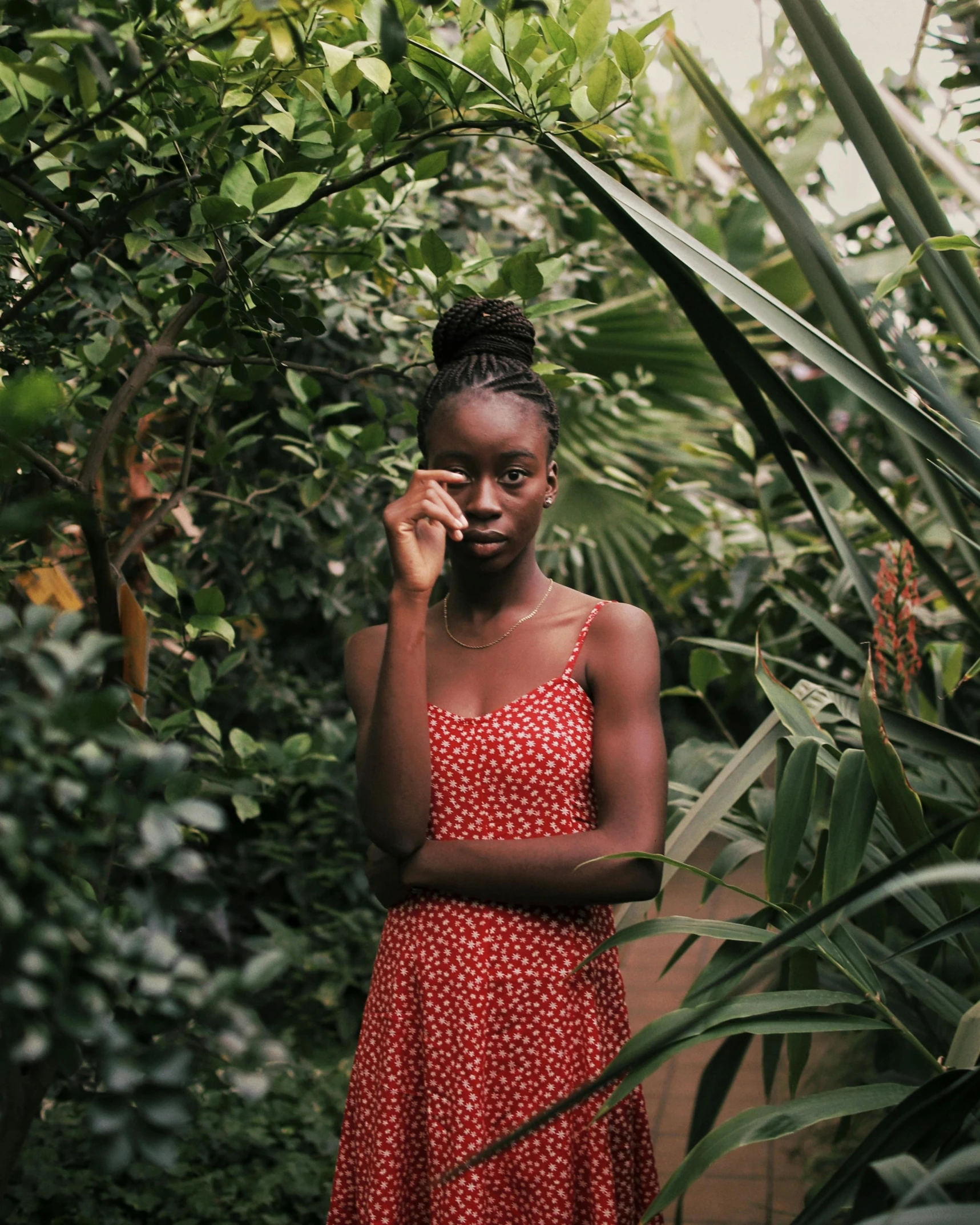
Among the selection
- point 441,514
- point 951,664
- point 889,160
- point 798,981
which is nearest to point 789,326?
point 889,160

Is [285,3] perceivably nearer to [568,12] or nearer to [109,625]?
[568,12]

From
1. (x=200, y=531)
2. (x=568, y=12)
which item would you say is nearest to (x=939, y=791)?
(x=568, y=12)

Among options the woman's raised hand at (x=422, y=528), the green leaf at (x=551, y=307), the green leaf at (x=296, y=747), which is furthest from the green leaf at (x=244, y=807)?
the green leaf at (x=551, y=307)

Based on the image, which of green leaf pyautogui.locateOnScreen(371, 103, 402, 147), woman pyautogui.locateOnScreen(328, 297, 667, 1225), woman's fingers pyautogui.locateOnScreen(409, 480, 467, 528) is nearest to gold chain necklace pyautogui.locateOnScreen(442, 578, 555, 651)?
woman pyautogui.locateOnScreen(328, 297, 667, 1225)

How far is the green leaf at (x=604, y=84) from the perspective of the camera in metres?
1.43

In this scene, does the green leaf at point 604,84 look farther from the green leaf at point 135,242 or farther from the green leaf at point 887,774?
the green leaf at point 887,774

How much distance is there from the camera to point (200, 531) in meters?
3.05

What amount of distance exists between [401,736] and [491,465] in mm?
364

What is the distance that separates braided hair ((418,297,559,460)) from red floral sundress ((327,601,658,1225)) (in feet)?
1.06

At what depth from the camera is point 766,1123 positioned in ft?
3.94

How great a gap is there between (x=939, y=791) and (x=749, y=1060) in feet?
6.58

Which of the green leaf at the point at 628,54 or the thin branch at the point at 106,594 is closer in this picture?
the green leaf at the point at 628,54

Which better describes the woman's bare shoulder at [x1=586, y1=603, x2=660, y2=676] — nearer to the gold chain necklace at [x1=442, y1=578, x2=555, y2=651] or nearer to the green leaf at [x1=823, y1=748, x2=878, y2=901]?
the gold chain necklace at [x1=442, y1=578, x2=555, y2=651]

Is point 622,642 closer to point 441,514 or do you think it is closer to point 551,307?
point 441,514
